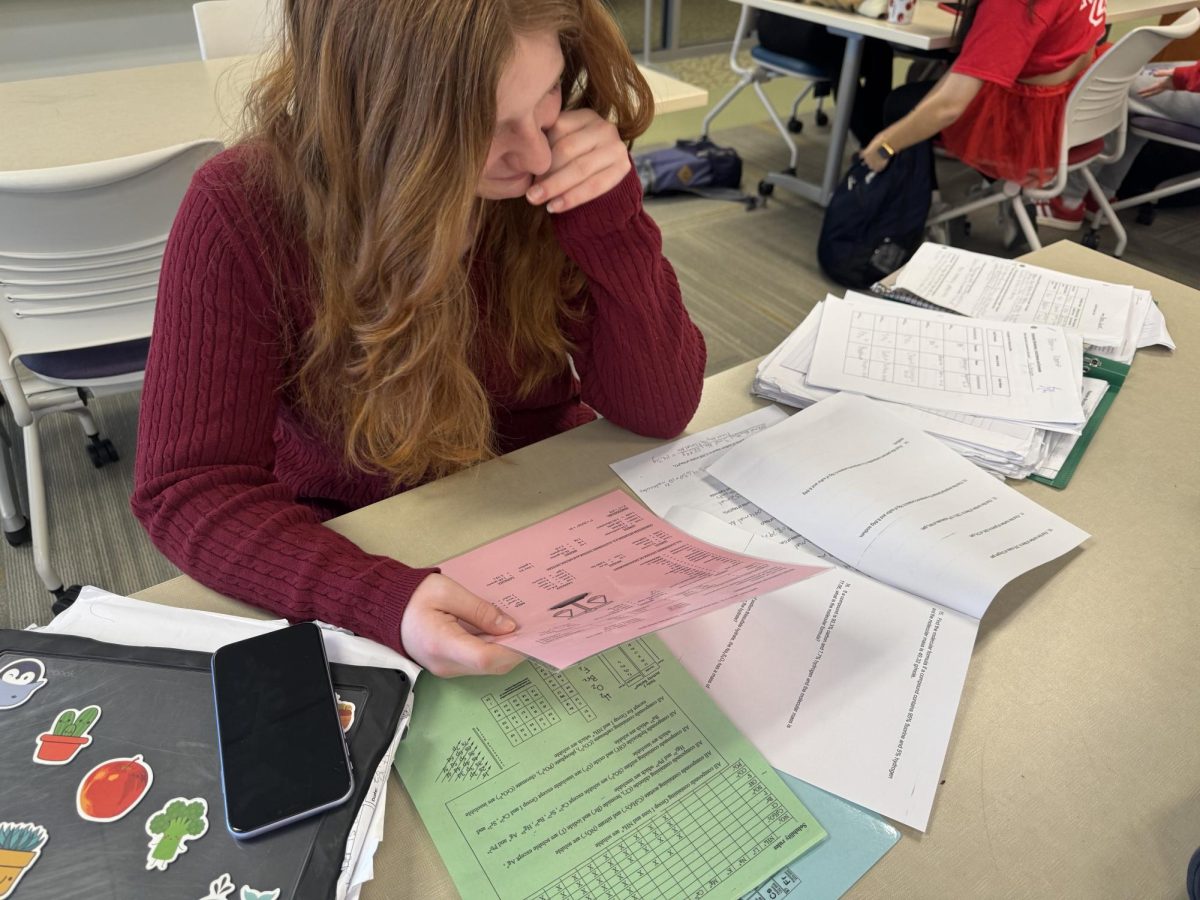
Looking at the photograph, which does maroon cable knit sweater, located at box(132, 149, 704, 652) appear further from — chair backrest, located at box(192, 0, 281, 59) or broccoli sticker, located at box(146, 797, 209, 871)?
chair backrest, located at box(192, 0, 281, 59)

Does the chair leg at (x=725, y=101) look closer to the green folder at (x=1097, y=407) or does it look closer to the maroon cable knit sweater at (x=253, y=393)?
the green folder at (x=1097, y=407)

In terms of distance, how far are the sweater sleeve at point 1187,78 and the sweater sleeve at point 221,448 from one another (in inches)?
127

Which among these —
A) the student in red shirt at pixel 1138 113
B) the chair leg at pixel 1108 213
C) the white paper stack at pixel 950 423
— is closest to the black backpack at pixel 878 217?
the student in red shirt at pixel 1138 113

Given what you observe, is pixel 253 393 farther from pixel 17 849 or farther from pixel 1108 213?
pixel 1108 213

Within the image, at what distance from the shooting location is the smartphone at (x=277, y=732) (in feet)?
1.60

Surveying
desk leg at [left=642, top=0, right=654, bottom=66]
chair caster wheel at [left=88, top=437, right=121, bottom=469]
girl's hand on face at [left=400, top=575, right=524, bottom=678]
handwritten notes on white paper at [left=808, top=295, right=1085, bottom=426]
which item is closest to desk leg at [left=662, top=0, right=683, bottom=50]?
desk leg at [left=642, top=0, right=654, bottom=66]

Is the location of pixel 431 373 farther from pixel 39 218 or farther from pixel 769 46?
pixel 769 46

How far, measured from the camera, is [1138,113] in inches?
110

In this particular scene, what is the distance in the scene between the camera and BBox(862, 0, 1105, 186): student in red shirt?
2.15m

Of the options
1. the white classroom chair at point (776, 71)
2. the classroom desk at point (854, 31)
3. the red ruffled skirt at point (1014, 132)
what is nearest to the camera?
the red ruffled skirt at point (1014, 132)

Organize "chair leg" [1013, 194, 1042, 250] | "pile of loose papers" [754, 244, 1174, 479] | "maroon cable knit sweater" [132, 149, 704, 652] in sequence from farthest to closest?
"chair leg" [1013, 194, 1042, 250], "pile of loose papers" [754, 244, 1174, 479], "maroon cable knit sweater" [132, 149, 704, 652]

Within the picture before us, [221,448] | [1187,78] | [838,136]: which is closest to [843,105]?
[838,136]

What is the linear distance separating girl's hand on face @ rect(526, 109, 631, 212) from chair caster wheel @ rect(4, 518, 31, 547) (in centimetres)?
154

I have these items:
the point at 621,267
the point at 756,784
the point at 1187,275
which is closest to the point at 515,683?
the point at 756,784
